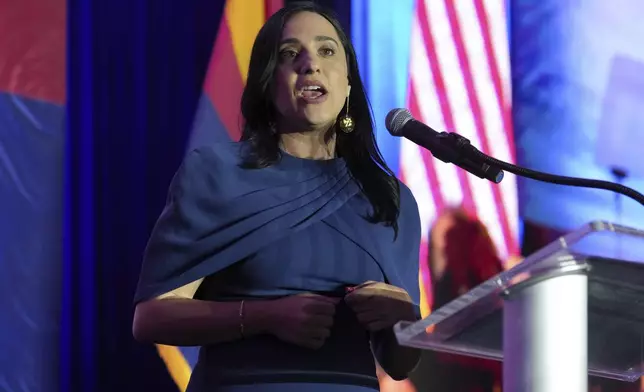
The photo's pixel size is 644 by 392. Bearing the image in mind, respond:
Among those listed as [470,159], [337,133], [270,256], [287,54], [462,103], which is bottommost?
[270,256]

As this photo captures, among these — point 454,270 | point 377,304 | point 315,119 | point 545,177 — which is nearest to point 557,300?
point 545,177

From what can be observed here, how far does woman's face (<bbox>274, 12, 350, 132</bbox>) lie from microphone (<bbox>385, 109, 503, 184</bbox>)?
309mm

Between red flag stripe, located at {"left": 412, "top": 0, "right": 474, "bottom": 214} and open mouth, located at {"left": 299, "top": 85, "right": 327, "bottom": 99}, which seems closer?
open mouth, located at {"left": 299, "top": 85, "right": 327, "bottom": 99}

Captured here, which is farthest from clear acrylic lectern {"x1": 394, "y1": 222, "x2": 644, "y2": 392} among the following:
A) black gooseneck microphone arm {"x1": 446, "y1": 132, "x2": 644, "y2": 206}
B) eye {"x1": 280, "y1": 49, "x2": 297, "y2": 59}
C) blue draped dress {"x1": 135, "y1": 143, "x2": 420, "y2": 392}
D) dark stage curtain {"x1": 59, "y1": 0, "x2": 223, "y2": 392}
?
dark stage curtain {"x1": 59, "y1": 0, "x2": 223, "y2": 392}

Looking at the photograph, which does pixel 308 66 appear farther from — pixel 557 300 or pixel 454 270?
pixel 454 270

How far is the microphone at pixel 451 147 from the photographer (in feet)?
3.80

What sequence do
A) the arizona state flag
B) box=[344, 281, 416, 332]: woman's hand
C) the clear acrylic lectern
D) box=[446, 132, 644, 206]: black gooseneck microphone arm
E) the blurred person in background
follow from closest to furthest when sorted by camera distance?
the clear acrylic lectern → box=[446, 132, 644, 206]: black gooseneck microphone arm → box=[344, 281, 416, 332]: woman's hand → the blurred person in background → the arizona state flag

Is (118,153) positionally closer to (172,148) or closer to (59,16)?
(172,148)

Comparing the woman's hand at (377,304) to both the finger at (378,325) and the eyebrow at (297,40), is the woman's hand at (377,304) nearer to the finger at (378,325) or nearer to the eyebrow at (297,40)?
the finger at (378,325)

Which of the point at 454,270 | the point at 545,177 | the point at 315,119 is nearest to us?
the point at 545,177

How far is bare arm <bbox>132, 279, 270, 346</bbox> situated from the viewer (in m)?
1.37

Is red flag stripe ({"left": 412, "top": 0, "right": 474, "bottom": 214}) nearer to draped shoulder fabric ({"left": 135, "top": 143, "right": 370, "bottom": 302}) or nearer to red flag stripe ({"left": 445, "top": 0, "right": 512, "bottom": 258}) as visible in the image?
red flag stripe ({"left": 445, "top": 0, "right": 512, "bottom": 258})

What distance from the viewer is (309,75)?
156cm

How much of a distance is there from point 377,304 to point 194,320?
262mm
